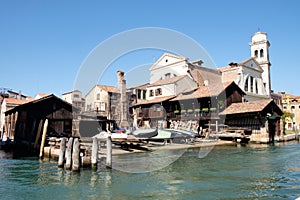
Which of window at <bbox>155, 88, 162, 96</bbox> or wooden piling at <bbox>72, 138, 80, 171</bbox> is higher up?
window at <bbox>155, 88, 162, 96</bbox>

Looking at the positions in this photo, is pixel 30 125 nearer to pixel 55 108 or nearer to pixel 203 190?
pixel 55 108

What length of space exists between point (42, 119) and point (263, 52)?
39.3m

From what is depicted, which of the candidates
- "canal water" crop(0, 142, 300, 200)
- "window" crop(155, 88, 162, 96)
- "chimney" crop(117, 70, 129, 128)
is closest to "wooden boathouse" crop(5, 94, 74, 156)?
"canal water" crop(0, 142, 300, 200)

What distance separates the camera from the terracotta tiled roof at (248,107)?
28.2 metres

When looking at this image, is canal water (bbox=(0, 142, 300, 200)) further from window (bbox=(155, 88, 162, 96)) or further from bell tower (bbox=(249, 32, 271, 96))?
bell tower (bbox=(249, 32, 271, 96))

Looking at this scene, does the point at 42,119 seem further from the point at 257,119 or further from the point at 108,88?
the point at 257,119

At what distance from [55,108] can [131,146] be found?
8773 millimetres

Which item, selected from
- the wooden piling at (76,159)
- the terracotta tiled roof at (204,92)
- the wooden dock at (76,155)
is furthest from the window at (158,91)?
the wooden piling at (76,159)

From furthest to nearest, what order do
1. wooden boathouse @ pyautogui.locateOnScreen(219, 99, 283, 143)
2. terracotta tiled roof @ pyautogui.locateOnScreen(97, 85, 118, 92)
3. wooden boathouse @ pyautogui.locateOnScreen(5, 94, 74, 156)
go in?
1. terracotta tiled roof @ pyautogui.locateOnScreen(97, 85, 118, 92)
2. wooden boathouse @ pyautogui.locateOnScreen(219, 99, 283, 143)
3. wooden boathouse @ pyautogui.locateOnScreen(5, 94, 74, 156)

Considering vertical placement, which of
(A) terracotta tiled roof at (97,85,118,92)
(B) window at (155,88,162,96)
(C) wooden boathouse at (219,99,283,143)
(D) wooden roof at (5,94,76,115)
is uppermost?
(A) terracotta tiled roof at (97,85,118,92)

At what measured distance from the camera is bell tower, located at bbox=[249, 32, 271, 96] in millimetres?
46781

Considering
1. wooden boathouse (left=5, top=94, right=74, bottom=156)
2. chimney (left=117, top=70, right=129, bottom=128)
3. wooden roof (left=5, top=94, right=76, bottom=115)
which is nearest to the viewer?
wooden roof (left=5, top=94, right=76, bottom=115)

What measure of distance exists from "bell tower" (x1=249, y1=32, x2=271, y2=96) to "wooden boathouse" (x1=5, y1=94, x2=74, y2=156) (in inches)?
1389

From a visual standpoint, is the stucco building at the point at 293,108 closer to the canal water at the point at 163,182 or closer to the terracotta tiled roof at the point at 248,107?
the terracotta tiled roof at the point at 248,107
